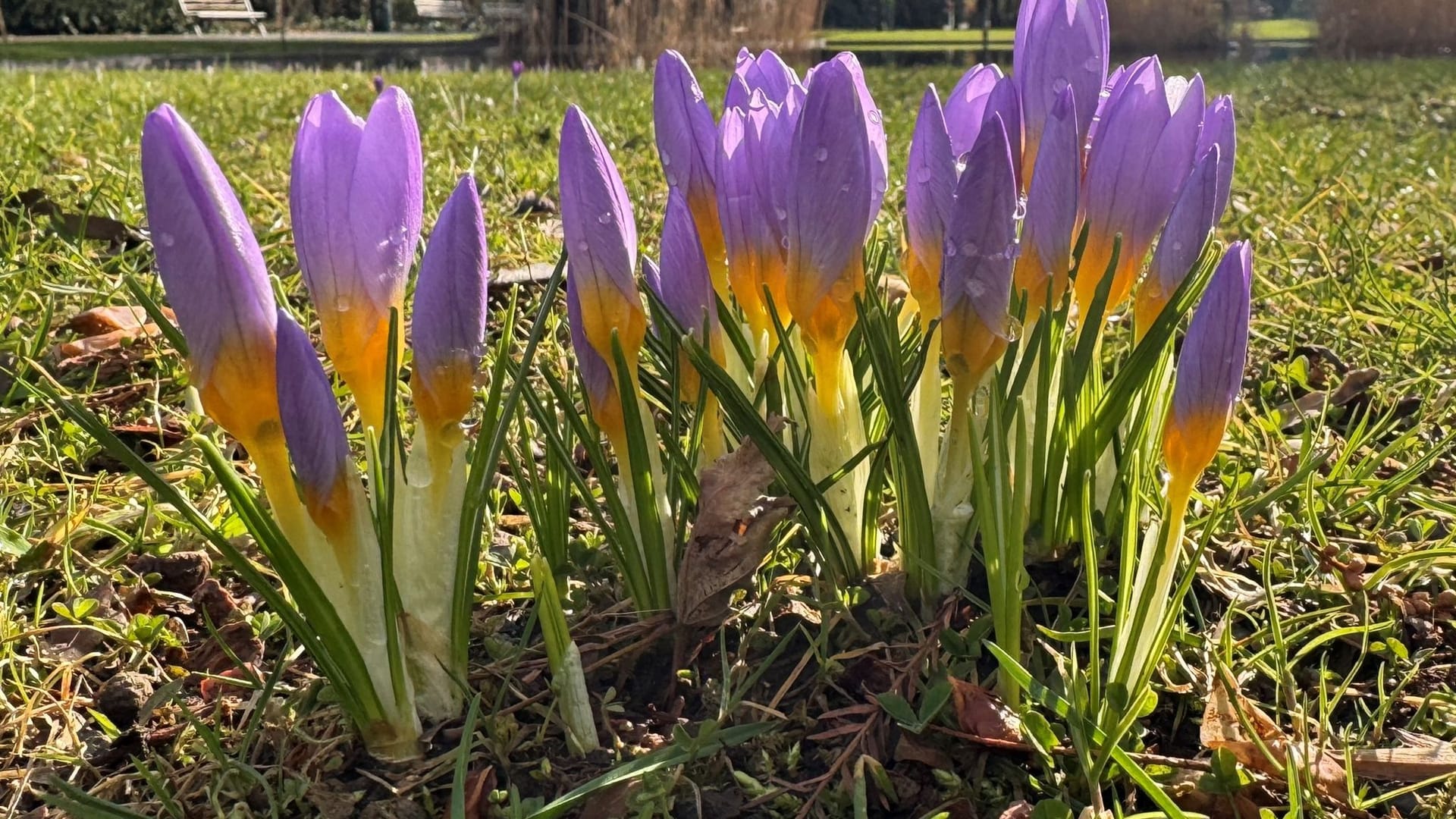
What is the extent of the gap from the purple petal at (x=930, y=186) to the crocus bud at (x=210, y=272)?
561 mm

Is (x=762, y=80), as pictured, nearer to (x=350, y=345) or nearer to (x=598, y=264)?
(x=598, y=264)

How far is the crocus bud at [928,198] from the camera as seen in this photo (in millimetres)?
970

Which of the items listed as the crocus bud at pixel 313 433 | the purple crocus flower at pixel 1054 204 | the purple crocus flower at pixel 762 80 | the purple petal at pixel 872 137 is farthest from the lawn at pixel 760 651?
the purple crocus flower at pixel 762 80

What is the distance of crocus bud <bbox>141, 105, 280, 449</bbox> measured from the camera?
78cm

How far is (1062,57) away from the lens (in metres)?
1.08

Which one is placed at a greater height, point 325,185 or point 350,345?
point 325,185

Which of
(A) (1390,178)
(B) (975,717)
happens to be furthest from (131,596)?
(A) (1390,178)

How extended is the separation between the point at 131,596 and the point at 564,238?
2.47ft

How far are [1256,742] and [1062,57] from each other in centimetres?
66

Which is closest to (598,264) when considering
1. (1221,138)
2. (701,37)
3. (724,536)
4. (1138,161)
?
(724,536)

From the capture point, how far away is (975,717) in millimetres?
967

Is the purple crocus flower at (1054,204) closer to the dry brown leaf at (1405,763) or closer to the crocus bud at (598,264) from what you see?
the crocus bud at (598,264)

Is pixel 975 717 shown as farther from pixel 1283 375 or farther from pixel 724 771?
pixel 1283 375

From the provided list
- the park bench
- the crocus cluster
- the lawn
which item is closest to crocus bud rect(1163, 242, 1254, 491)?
the lawn
